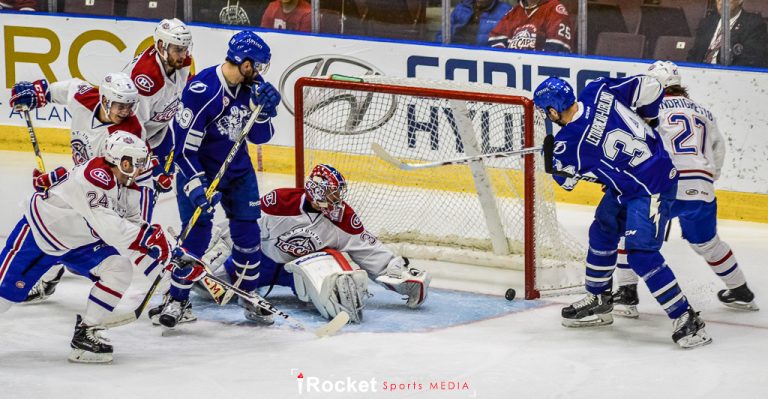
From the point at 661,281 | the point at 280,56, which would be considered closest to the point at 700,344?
the point at 661,281

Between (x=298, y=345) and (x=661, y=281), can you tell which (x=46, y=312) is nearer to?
(x=298, y=345)

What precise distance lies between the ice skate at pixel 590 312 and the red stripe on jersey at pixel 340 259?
92cm

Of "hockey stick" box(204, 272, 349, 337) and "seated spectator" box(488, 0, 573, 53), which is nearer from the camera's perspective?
"hockey stick" box(204, 272, 349, 337)

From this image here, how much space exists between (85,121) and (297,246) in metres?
1.05

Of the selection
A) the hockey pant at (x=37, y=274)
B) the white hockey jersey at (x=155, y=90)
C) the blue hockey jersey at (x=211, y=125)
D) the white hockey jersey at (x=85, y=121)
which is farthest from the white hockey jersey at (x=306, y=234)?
the hockey pant at (x=37, y=274)

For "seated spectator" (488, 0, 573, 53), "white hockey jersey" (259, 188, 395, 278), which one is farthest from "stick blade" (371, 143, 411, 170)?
"seated spectator" (488, 0, 573, 53)

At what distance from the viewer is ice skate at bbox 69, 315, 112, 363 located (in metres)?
5.04

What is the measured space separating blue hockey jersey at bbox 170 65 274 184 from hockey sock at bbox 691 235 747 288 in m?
1.93

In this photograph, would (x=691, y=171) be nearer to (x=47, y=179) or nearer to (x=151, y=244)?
(x=151, y=244)

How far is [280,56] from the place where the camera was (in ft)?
27.8

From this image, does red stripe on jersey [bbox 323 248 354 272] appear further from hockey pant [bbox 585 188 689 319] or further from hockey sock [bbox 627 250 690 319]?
hockey sock [bbox 627 250 690 319]

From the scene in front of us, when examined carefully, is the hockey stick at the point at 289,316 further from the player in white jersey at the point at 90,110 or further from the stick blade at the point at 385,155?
the stick blade at the point at 385,155

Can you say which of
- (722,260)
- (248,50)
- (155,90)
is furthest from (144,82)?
(722,260)

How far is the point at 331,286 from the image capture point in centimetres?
562
